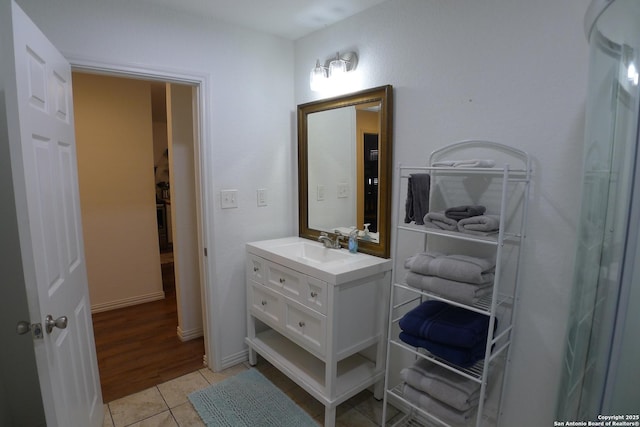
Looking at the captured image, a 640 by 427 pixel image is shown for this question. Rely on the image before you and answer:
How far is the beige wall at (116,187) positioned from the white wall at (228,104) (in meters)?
1.57

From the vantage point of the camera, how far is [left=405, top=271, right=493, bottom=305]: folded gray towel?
1.39m

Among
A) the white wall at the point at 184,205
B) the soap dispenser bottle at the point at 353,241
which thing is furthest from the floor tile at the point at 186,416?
the soap dispenser bottle at the point at 353,241

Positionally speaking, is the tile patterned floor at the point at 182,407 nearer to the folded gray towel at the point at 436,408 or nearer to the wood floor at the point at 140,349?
the wood floor at the point at 140,349

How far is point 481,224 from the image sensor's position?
1.40 m

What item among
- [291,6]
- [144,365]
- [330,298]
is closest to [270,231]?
[330,298]

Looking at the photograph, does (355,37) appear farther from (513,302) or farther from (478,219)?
(513,302)

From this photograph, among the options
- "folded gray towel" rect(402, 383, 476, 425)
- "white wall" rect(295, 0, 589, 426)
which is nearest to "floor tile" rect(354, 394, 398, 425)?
"folded gray towel" rect(402, 383, 476, 425)

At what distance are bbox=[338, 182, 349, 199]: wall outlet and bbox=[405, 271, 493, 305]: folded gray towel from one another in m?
0.87

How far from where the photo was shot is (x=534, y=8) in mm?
1380

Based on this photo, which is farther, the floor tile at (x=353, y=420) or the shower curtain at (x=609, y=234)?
the floor tile at (x=353, y=420)

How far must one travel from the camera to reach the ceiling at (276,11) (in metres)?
1.95

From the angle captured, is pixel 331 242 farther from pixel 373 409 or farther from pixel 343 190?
pixel 373 409

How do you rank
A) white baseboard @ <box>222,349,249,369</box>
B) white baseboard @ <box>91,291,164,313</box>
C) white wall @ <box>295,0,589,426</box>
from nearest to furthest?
white wall @ <box>295,0,589,426</box> < white baseboard @ <box>222,349,249,369</box> < white baseboard @ <box>91,291,164,313</box>

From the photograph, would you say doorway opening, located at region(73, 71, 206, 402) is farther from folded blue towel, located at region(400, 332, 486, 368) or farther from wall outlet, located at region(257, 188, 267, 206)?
folded blue towel, located at region(400, 332, 486, 368)
